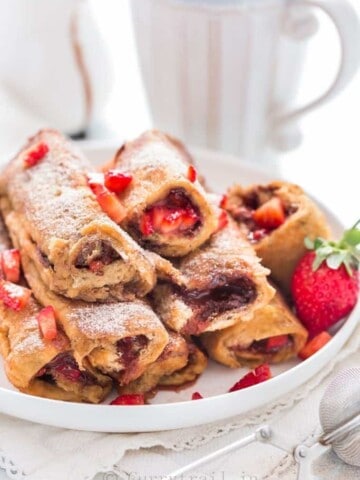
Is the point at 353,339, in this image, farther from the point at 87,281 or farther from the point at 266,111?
the point at 266,111

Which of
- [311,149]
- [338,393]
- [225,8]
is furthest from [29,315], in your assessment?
[311,149]

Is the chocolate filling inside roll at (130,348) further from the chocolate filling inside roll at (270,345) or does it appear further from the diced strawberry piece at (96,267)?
the chocolate filling inside roll at (270,345)

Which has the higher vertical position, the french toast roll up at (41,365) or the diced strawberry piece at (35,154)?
the diced strawberry piece at (35,154)

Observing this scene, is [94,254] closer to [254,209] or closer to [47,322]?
[47,322]

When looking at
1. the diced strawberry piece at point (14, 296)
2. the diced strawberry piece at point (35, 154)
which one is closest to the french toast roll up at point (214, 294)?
the diced strawberry piece at point (14, 296)

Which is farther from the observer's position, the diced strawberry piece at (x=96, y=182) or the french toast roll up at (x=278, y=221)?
the french toast roll up at (x=278, y=221)

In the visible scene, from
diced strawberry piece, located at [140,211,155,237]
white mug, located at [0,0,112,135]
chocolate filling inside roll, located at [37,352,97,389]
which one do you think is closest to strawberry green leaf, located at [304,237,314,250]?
diced strawberry piece, located at [140,211,155,237]

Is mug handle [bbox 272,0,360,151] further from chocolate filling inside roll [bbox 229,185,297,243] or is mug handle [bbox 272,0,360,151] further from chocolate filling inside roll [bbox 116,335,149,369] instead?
chocolate filling inside roll [bbox 116,335,149,369]
